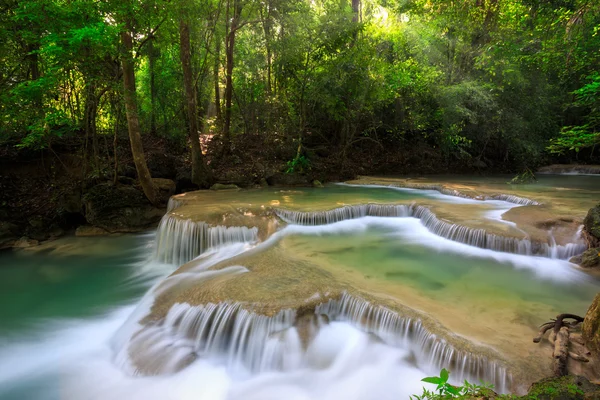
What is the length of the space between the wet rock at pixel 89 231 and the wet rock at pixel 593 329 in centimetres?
1134

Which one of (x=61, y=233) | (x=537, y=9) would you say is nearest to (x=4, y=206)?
(x=61, y=233)

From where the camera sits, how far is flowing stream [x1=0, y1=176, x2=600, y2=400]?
408 centimetres

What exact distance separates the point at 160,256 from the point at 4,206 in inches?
235

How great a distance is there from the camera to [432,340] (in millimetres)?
3920

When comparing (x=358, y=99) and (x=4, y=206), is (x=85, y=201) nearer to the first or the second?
(x=4, y=206)

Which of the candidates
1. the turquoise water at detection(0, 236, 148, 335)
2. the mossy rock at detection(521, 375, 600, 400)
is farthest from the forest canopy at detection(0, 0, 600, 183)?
the mossy rock at detection(521, 375, 600, 400)

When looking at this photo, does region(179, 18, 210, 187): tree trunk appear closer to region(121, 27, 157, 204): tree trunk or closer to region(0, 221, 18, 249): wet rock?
region(121, 27, 157, 204): tree trunk

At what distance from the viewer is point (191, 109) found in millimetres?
11430

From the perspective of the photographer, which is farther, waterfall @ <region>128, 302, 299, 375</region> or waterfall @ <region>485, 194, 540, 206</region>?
waterfall @ <region>485, 194, 540, 206</region>

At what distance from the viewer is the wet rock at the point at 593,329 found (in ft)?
11.1

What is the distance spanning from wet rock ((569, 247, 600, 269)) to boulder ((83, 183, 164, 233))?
11.0 m

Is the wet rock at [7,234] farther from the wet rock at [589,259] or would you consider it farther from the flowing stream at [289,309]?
the wet rock at [589,259]

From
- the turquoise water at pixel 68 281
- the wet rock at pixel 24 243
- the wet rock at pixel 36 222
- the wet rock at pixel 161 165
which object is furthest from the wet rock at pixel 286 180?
the wet rock at pixel 24 243

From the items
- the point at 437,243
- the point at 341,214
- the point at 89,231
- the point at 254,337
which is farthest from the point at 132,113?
the point at 437,243
